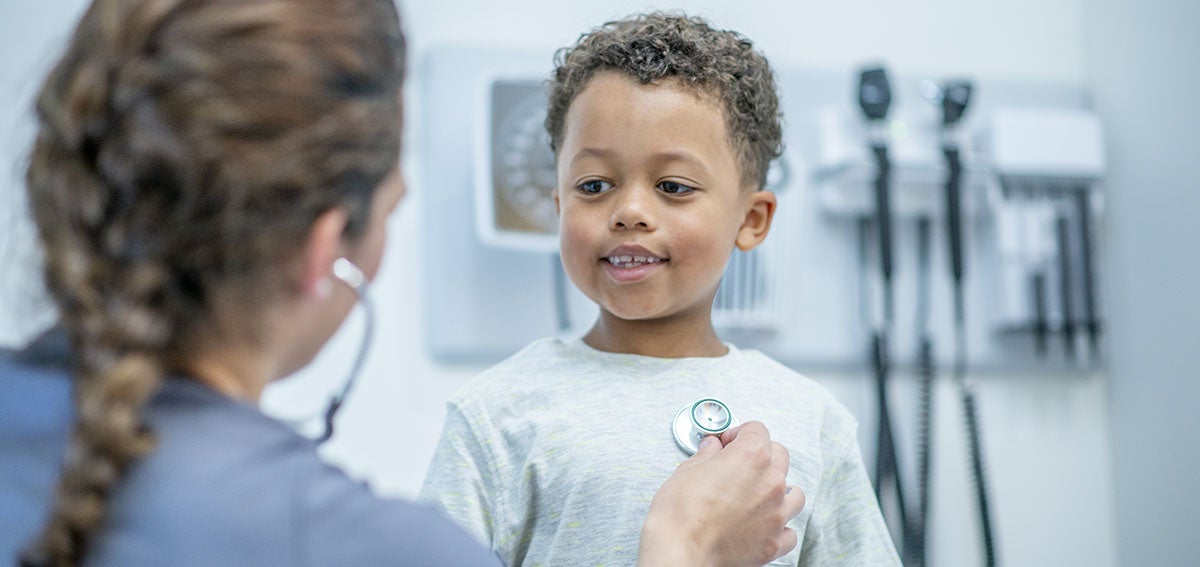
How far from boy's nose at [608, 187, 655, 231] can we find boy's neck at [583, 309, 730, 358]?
0.12 metres

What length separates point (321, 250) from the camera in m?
0.59

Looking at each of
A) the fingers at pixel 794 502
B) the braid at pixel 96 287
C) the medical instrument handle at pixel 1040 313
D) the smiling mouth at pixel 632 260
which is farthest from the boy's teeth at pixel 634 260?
the medical instrument handle at pixel 1040 313

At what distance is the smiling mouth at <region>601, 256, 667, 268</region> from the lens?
96 cm

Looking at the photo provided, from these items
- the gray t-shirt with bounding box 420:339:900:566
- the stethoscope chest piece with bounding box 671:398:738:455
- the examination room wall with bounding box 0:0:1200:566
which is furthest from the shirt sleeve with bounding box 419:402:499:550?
the examination room wall with bounding box 0:0:1200:566

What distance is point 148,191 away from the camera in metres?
0.54

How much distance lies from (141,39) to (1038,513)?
1.60 meters

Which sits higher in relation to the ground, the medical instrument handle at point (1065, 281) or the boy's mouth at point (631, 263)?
the boy's mouth at point (631, 263)

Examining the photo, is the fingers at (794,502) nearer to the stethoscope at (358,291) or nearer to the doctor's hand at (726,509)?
the doctor's hand at (726,509)

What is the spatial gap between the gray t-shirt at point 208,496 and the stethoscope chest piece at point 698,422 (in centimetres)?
38

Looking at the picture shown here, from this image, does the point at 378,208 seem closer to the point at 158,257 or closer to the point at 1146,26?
the point at 158,257

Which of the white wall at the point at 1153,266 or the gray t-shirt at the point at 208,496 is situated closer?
the gray t-shirt at the point at 208,496

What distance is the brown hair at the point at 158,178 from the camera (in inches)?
20.6

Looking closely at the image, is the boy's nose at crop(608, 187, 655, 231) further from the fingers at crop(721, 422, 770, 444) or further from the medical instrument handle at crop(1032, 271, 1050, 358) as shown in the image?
the medical instrument handle at crop(1032, 271, 1050, 358)

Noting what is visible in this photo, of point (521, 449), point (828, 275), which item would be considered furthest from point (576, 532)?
point (828, 275)
